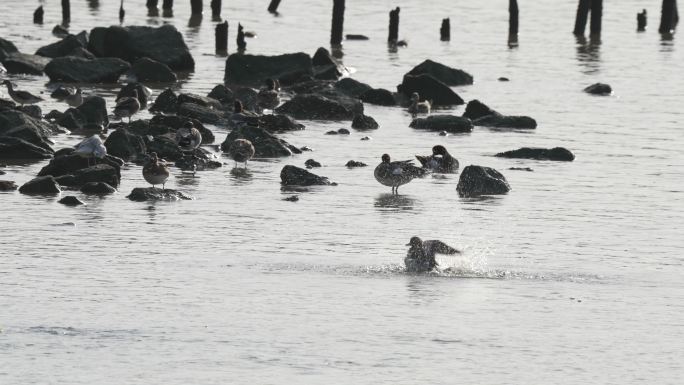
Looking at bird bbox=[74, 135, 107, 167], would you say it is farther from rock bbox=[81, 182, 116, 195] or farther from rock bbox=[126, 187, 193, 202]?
rock bbox=[126, 187, 193, 202]

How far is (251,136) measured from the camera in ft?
91.1

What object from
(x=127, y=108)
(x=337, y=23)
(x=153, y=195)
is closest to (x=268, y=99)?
(x=127, y=108)

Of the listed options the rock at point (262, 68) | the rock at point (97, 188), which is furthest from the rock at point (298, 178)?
the rock at point (262, 68)

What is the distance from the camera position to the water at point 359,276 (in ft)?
42.9

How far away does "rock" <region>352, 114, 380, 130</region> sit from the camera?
32281mm

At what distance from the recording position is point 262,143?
27.6 m

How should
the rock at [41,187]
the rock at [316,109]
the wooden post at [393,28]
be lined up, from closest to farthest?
the rock at [41,187]
the rock at [316,109]
the wooden post at [393,28]

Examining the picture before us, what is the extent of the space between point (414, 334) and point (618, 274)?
13.8ft

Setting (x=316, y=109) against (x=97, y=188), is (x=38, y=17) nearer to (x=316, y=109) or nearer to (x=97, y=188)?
(x=316, y=109)

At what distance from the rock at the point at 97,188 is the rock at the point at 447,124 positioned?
465 inches

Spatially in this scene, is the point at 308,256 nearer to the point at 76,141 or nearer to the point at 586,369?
the point at 586,369

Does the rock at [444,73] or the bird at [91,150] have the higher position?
the bird at [91,150]

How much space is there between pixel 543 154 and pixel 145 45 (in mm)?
18042

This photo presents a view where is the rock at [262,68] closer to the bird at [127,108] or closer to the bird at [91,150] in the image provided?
the bird at [127,108]
